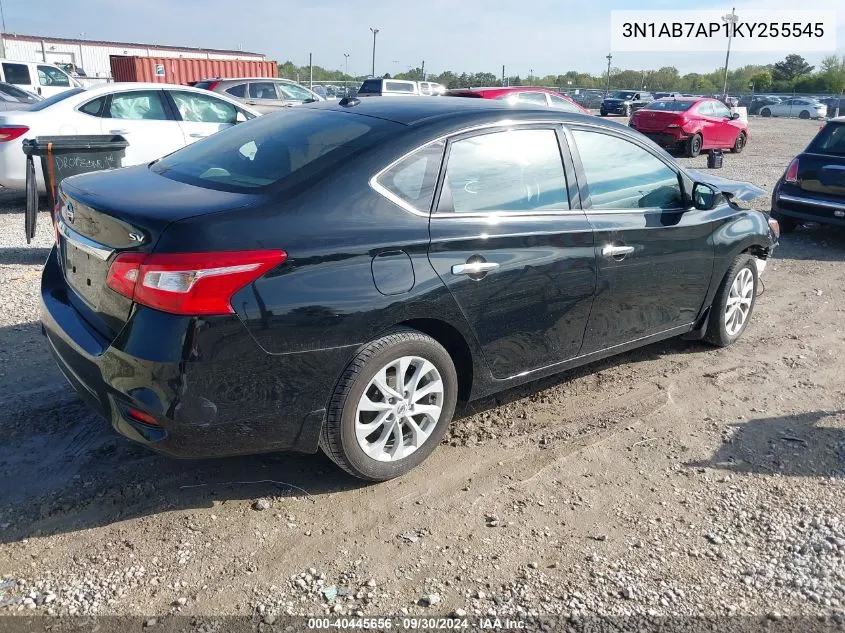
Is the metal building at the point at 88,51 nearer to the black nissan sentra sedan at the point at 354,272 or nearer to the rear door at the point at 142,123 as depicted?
the rear door at the point at 142,123

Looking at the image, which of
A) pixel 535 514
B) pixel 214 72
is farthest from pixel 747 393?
pixel 214 72

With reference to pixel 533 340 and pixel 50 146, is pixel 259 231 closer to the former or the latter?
pixel 533 340

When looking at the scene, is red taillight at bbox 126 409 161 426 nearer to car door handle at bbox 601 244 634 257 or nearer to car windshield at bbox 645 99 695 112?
car door handle at bbox 601 244 634 257

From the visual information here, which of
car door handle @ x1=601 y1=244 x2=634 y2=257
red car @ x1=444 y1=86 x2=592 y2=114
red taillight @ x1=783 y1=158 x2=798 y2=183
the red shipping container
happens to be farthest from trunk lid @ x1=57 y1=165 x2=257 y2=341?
the red shipping container

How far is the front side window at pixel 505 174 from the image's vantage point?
11.6 feet

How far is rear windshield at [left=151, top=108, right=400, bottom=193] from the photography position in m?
3.27

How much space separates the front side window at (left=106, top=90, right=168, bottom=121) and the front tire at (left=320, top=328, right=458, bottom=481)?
24.1ft

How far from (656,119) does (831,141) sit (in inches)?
387

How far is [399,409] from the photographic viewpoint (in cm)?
337

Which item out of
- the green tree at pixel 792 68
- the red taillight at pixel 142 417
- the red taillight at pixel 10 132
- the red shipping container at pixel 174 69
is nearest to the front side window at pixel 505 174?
the red taillight at pixel 142 417

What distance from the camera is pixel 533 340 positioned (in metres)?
3.85

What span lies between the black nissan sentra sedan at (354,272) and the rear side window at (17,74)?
919 inches

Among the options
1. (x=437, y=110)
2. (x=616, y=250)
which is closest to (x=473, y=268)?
(x=437, y=110)

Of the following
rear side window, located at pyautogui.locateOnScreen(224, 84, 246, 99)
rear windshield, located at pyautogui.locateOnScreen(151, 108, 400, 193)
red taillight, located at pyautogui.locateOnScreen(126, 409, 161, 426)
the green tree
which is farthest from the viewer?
the green tree
